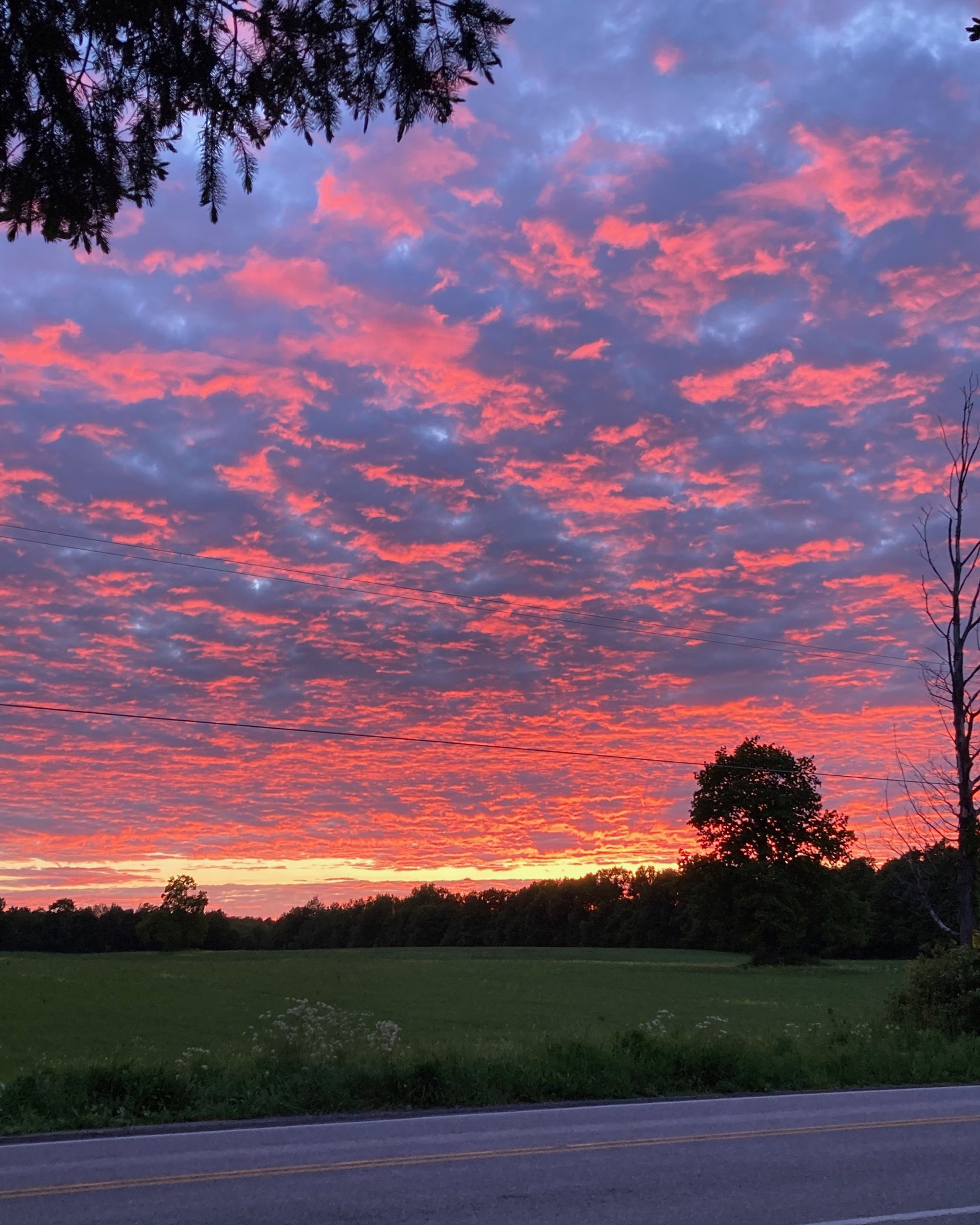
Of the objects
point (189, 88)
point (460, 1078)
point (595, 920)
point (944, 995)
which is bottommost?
point (595, 920)

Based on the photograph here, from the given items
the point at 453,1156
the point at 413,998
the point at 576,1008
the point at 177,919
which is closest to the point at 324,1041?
the point at 453,1156

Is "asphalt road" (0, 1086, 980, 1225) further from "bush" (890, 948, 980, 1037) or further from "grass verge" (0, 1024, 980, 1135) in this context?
"bush" (890, 948, 980, 1037)

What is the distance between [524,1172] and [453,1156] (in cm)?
90

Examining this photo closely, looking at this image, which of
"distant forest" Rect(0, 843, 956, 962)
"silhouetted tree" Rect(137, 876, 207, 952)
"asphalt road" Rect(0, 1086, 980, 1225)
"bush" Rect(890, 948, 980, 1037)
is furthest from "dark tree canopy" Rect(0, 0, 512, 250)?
"silhouetted tree" Rect(137, 876, 207, 952)

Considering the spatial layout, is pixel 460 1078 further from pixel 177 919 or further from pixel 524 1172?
pixel 177 919

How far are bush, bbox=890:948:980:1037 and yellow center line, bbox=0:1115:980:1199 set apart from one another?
7634mm

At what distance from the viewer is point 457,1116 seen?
38.2ft

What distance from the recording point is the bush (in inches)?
725

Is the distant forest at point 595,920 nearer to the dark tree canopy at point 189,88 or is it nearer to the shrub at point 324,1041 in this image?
the shrub at point 324,1041

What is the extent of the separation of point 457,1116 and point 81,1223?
554cm

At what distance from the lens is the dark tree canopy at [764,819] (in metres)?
62.2

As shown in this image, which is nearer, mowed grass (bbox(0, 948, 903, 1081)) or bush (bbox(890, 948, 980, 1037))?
bush (bbox(890, 948, 980, 1037))

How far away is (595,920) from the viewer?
13562 centimetres

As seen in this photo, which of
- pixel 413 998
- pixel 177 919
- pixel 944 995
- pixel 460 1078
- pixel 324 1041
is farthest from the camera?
pixel 177 919
